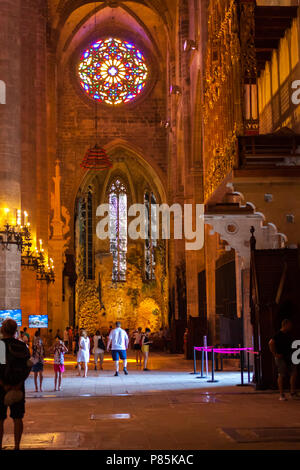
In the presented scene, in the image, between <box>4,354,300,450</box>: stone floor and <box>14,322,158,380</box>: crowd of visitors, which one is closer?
<box>4,354,300,450</box>: stone floor

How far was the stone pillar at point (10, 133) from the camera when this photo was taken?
1674 centimetres

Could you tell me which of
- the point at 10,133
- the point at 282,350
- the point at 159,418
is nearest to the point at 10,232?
the point at 10,133

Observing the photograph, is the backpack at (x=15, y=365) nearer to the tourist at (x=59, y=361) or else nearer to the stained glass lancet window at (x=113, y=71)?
the tourist at (x=59, y=361)

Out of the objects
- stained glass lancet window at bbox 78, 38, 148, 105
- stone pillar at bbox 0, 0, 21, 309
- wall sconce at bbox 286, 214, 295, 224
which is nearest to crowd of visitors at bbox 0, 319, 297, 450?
stone pillar at bbox 0, 0, 21, 309

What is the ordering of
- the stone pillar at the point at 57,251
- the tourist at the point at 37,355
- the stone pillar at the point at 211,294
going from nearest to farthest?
the tourist at the point at 37,355, the stone pillar at the point at 211,294, the stone pillar at the point at 57,251

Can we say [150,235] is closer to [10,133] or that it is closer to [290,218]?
[10,133]

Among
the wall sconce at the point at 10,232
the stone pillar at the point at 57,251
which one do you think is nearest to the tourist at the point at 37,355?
the wall sconce at the point at 10,232

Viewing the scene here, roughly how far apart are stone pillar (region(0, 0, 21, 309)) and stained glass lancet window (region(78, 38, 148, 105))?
2645cm

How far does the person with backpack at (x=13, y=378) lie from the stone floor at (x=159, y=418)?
715mm

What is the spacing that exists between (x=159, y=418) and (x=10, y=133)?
10077mm

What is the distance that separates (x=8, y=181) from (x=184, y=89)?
47.6 ft

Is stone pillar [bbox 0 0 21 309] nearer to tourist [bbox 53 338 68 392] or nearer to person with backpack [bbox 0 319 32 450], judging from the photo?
tourist [bbox 53 338 68 392]

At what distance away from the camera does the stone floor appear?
688 cm
